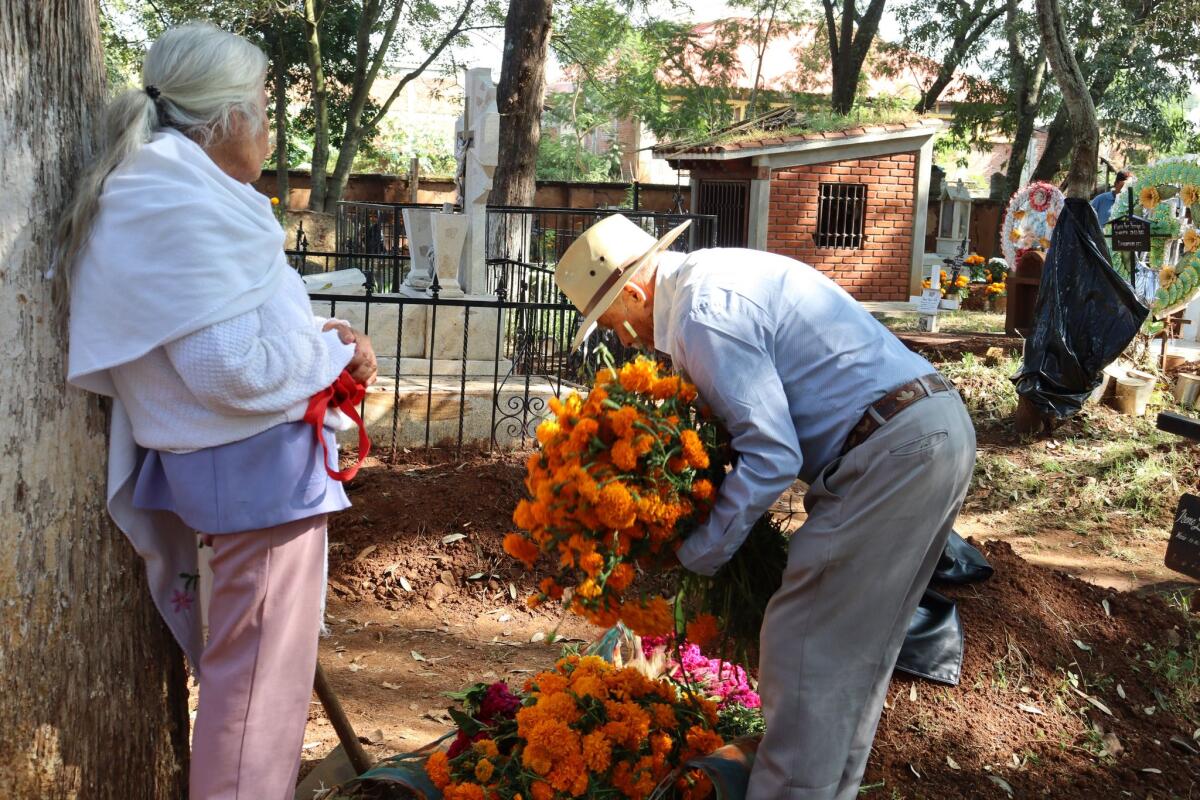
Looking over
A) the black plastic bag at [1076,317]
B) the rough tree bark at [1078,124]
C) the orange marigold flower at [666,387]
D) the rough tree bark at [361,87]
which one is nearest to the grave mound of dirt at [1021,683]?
the orange marigold flower at [666,387]

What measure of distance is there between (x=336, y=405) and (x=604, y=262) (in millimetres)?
735

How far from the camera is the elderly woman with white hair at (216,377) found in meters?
2.11

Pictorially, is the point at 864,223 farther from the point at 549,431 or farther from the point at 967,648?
the point at 549,431

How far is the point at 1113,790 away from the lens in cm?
318

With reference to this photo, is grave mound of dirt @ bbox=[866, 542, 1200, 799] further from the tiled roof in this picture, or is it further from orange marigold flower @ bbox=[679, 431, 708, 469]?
the tiled roof

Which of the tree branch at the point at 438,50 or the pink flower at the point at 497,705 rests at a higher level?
the tree branch at the point at 438,50

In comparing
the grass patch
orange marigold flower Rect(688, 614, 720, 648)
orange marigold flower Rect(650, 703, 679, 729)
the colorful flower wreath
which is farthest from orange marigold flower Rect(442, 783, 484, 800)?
the grass patch

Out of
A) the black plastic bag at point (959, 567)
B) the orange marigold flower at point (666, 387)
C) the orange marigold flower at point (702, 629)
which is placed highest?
the orange marigold flower at point (666, 387)

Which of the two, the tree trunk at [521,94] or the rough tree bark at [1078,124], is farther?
the tree trunk at [521,94]

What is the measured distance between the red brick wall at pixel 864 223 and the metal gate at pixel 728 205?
563mm

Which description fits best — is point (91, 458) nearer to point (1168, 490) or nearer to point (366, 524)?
point (366, 524)

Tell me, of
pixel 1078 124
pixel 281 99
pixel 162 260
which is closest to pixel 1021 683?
pixel 162 260

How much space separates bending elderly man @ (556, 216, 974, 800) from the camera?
2.30 m

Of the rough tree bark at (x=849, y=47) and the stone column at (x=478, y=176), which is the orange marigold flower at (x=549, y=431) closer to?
the stone column at (x=478, y=176)
